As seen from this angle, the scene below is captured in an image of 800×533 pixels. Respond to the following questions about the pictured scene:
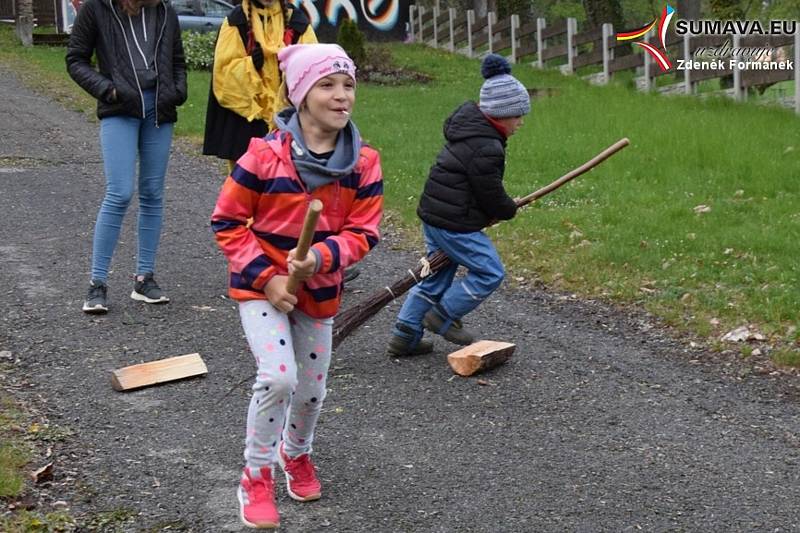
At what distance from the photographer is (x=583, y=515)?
164 inches

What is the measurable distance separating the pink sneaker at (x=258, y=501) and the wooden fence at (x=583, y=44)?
12475mm

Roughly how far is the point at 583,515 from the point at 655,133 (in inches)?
377

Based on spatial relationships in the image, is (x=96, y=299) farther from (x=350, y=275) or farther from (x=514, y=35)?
(x=514, y=35)

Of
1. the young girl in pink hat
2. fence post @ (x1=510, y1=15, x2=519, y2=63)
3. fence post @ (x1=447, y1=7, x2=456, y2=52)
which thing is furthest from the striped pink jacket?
fence post @ (x1=447, y1=7, x2=456, y2=52)

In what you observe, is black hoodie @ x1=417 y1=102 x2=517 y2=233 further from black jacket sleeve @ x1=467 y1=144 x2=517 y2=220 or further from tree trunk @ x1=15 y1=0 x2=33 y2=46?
tree trunk @ x1=15 y1=0 x2=33 y2=46

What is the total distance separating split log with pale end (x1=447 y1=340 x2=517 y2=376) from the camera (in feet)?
19.1

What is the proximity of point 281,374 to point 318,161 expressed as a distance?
703mm

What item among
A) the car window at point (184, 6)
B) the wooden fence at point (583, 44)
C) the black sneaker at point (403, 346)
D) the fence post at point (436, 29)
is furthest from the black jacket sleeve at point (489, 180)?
the fence post at point (436, 29)

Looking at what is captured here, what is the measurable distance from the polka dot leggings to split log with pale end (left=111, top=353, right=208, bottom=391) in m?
1.50

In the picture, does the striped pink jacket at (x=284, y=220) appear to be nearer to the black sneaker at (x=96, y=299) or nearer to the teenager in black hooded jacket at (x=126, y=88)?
the teenager in black hooded jacket at (x=126, y=88)

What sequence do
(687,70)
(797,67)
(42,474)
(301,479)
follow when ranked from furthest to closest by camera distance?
(687,70) → (797,67) → (42,474) → (301,479)

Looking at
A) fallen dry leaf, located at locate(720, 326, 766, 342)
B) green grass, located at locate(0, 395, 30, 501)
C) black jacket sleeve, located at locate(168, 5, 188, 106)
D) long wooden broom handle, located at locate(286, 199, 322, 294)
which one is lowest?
fallen dry leaf, located at locate(720, 326, 766, 342)

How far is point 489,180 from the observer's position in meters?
5.69

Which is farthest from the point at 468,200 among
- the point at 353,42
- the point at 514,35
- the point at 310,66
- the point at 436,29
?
the point at 436,29
